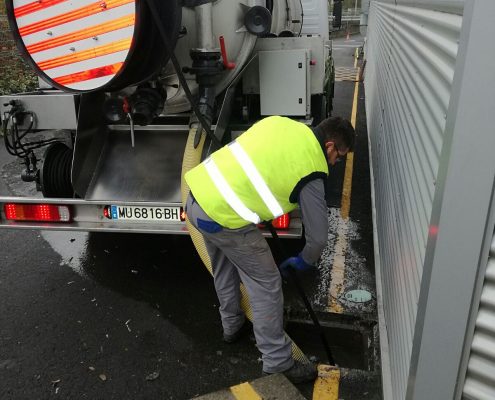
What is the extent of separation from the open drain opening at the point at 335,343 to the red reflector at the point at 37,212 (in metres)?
1.91

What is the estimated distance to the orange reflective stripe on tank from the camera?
2848 mm

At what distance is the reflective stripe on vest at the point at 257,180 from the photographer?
2580 mm

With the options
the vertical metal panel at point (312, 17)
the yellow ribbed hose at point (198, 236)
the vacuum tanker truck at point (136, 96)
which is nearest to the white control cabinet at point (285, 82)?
the vacuum tanker truck at point (136, 96)

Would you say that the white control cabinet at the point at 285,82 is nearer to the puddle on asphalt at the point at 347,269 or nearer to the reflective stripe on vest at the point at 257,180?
the puddle on asphalt at the point at 347,269

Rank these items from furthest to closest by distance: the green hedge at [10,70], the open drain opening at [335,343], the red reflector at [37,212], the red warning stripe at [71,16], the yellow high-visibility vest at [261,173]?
the green hedge at [10,70]
the red reflector at [37,212]
the open drain opening at [335,343]
the red warning stripe at [71,16]
the yellow high-visibility vest at [261,173]

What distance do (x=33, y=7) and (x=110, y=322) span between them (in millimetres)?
2211

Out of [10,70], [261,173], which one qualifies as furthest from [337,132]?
[10,70]

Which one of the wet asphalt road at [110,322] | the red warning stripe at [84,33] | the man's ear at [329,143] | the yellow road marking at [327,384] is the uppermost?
the red warning stripe at [84,33]

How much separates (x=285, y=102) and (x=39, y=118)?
6.73 feet

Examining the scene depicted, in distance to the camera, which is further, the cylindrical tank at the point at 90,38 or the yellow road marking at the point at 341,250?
the yellow road marking at the point at 341,250

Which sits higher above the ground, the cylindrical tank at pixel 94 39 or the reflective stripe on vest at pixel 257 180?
the cylindrical tank at pixel 94 39

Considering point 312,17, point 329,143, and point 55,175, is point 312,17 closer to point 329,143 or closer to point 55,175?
point 55,175

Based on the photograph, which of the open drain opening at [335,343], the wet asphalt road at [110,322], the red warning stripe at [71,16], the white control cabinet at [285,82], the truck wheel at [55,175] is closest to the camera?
the red warning stripe at [71,16]

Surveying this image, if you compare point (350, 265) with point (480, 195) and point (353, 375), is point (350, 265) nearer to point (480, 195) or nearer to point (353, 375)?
point (353, 375)
